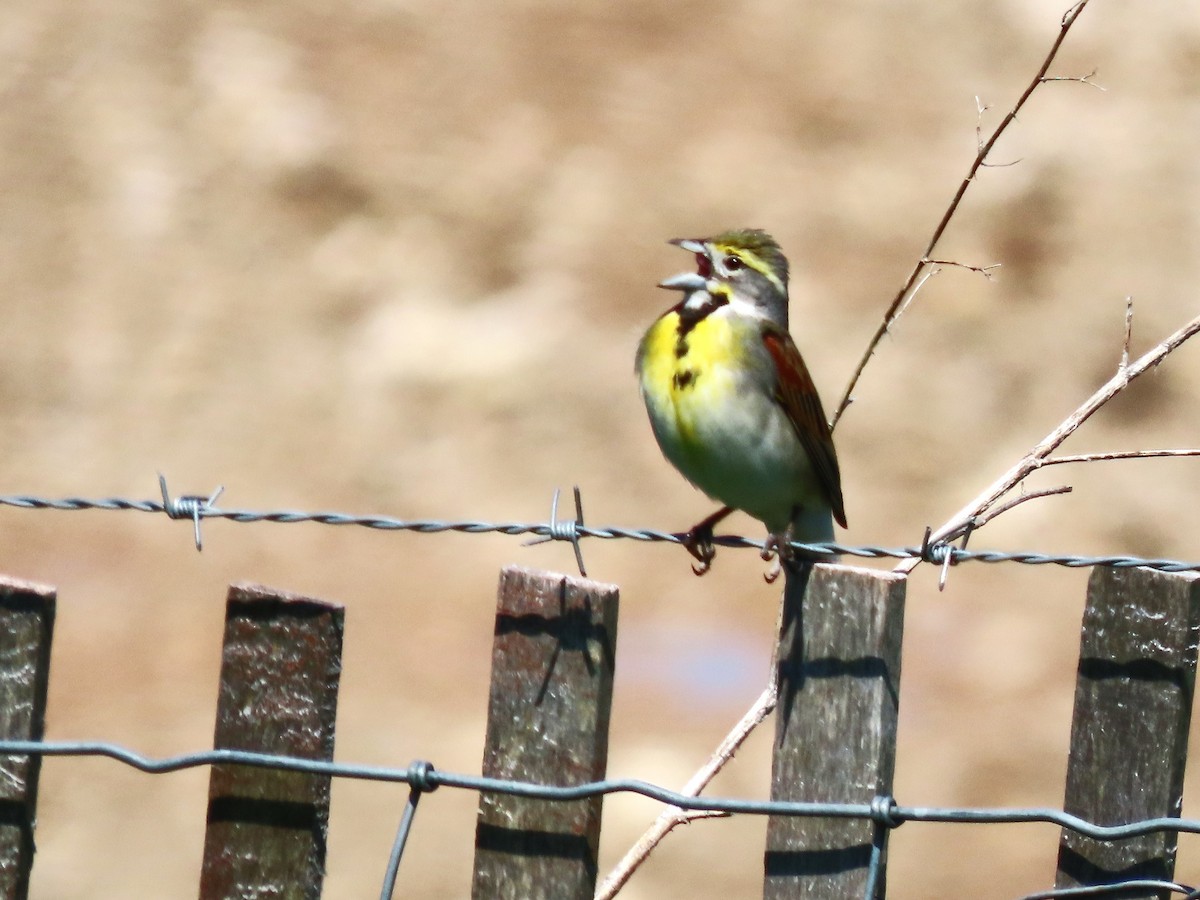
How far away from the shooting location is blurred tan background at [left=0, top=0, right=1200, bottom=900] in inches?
406

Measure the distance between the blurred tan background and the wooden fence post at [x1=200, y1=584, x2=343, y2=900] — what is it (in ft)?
22.7

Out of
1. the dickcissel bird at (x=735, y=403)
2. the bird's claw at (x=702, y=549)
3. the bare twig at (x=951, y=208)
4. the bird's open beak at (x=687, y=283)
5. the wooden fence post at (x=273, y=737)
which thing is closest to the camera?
the wooden fence post at (x=273, y=737)

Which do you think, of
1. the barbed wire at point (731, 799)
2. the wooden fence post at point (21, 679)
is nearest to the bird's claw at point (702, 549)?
the barbed wire at point (731, 799)

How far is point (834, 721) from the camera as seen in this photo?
9.02 feet

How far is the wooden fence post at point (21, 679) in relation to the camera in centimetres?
296

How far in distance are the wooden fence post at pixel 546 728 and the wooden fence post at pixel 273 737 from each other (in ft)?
0.92

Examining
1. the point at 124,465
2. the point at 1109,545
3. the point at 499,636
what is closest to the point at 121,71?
the point at 124,465

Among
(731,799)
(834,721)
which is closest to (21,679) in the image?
(731,799)

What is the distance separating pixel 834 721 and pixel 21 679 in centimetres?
138

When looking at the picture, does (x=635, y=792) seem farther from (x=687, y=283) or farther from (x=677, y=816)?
(x=687, y=283)

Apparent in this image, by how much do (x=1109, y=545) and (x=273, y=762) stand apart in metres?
Result: 8.20

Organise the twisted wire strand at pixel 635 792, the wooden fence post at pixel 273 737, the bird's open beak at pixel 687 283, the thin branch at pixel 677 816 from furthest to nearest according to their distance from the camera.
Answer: the bird's open beak at pixel 687 283
the thin branch at pixel 677 816
the wooden fence post at pixel 273 737
the twisted wire strand at pixel 635 792

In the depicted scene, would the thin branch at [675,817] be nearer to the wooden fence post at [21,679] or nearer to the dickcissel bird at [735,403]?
the dickcissel bird at [735,403]

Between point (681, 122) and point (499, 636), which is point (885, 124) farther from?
point (499, 636)
